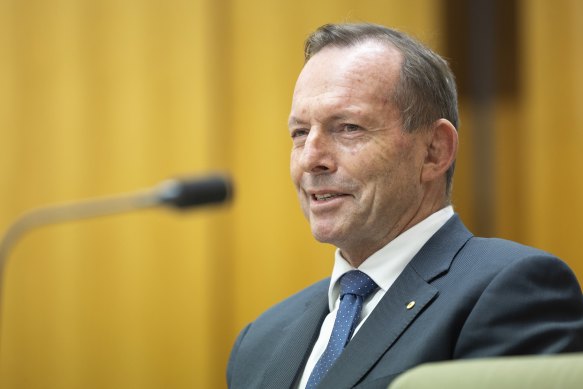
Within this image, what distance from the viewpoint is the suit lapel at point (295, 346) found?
6.67 ft

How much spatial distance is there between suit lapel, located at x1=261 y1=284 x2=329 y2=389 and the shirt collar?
13cm

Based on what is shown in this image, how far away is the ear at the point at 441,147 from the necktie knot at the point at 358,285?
0.91 ft

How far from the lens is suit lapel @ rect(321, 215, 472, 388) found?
1821mm

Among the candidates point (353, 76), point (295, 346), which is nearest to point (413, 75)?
point (353, 76)

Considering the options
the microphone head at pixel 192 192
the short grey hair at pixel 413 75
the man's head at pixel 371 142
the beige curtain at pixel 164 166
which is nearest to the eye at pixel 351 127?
the man's head at pixel 371 142

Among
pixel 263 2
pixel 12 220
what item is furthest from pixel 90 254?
pixel 263 2

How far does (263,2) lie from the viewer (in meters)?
4.68

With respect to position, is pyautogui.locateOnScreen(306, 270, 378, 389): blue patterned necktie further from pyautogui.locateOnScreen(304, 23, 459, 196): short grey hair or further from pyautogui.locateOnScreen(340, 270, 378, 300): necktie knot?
pyautogui.locateOnScreen(304, 23, 459, 196): short grey hair

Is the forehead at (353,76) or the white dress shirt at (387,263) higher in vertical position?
the forehead at (353,76)

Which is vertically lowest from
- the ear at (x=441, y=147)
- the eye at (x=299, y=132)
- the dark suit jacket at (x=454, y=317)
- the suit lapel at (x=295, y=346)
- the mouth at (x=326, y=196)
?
the suit lapel at (x=295, y=346)

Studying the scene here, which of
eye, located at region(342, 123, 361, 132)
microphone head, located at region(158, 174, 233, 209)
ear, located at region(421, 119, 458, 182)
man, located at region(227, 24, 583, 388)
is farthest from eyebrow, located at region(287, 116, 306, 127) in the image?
microphone head, located at region(158, 174, 233, 209)

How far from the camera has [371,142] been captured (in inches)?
80.8

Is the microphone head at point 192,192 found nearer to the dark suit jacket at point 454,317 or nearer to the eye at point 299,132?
the eye at point 299,132

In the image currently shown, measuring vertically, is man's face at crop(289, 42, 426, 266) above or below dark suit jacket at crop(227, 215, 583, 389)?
above
